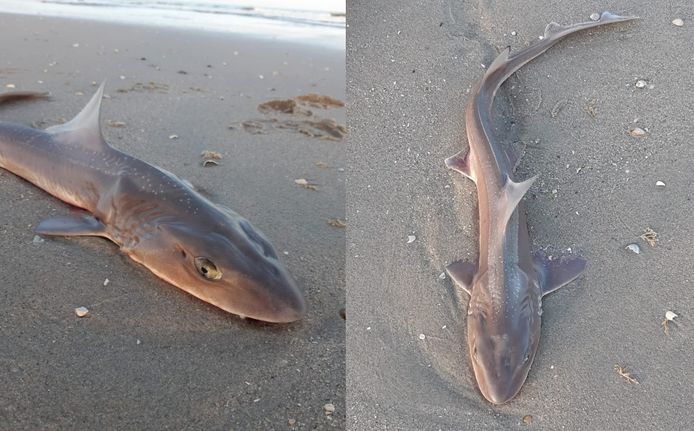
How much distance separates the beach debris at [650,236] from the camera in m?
3.39

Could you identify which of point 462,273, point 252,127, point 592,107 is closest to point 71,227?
point 252,127

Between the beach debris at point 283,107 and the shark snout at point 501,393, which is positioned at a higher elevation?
the shark snout at point 501,393

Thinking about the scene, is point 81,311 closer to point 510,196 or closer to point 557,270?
point 510,196

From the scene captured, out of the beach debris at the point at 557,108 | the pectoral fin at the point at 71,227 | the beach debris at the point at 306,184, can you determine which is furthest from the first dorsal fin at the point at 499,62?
the pectoral fin at the point at 71,227

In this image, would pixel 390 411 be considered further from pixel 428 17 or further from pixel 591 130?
pixel 428 17

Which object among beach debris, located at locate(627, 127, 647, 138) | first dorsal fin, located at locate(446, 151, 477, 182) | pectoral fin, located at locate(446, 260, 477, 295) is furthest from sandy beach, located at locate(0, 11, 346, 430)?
beach debris, located at locate(627, 127, 647, 138)

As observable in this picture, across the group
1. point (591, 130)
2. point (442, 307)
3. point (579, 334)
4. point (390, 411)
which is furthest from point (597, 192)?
point (390, 411)

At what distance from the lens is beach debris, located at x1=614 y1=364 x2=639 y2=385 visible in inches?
111

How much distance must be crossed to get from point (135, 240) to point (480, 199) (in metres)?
1.89

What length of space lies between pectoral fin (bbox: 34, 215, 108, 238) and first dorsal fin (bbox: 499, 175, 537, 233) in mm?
2172

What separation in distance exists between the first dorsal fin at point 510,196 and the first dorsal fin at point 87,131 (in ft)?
7.81

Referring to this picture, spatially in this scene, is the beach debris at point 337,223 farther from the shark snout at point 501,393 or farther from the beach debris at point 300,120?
the shark snout at point 501,393

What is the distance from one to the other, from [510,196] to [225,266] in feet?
4.68

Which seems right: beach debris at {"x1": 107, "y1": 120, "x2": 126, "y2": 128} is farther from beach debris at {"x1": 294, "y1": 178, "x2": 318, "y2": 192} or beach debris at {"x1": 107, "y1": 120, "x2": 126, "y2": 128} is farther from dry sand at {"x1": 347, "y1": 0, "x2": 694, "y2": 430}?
dry sand at {"x1": 347, "y1": 0, "x2": 694, "y2": 430}
